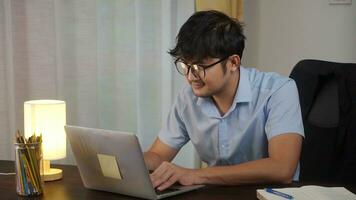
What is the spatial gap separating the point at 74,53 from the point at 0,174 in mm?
1035

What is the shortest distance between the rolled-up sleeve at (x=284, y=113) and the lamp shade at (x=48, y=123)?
0.67 metres

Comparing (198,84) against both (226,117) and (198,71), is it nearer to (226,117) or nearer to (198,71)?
(198,71)

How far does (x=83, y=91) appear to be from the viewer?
8.34 feet

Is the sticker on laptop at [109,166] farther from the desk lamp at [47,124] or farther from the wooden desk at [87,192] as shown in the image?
the desk lamp at [47,124]

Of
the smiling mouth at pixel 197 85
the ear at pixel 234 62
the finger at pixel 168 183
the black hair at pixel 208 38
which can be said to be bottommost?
the finger at pixel 168 183

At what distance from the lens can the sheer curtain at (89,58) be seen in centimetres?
249

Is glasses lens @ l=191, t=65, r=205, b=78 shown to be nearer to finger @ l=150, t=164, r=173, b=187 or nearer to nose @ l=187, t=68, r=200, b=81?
nose @ l=187, t=68, r=200, b=81

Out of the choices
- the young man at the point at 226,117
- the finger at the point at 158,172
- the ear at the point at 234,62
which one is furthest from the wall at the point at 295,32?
the finger at the point at 158,172

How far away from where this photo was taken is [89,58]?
252cm

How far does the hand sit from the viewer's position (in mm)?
1377

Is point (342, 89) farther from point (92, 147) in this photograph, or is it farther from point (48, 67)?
point (48, 67)

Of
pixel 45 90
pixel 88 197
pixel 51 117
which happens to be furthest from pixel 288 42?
pixel 88 197

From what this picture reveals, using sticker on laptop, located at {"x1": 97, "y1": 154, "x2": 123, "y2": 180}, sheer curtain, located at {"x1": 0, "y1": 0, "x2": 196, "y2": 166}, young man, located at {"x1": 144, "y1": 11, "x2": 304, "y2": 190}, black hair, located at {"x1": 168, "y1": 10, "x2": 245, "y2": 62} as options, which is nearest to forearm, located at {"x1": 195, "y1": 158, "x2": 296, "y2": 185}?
young man, located at {"x1": 144, "y1": 11, "x2": 304, "y2": 190}

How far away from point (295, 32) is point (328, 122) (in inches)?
36.0
